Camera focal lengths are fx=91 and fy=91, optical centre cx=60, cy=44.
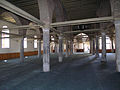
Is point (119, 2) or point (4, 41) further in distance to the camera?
point (4, 41)

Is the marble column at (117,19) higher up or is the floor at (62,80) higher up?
the marble column at (117,19)

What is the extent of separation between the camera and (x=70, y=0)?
45.3 ft

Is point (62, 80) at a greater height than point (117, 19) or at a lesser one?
lesser

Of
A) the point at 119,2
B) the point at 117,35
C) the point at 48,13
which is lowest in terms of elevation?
the point at 117,35

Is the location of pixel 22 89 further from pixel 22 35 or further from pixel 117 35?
→ pixel 22 35

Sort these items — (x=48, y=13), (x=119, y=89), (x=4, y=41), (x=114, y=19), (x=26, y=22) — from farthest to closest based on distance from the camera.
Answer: (x=4, y=41), (x=26, y=22), (x=48, y=13), (x=114, y=19), (x=119, y=89)

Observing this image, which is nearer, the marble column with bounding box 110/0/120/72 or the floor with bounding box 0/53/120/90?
the floor with bounding box 0/53/120/90

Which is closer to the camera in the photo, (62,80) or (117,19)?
(62,80)

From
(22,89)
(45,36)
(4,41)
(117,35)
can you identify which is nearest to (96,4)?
(117,35)

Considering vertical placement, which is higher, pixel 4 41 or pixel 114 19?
pixel 114 19

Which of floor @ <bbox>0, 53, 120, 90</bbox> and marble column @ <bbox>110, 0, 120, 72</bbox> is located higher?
marble column @ <bbox>110, 0, 120, 72</bbox>

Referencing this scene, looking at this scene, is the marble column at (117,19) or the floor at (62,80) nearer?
the floor at (62,80)

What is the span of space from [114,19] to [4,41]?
1999cm

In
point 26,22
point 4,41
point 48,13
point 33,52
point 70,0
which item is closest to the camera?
point 48,13
